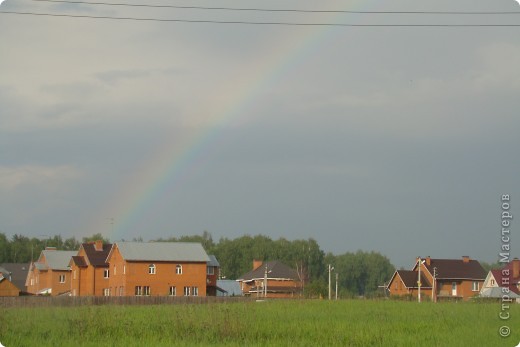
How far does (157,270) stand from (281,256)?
175ft

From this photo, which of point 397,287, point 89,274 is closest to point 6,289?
point 89,274

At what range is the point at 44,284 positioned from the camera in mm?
82250

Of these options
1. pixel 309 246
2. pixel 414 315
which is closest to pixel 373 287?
pixel 309 246

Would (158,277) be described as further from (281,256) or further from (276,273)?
(281,256)

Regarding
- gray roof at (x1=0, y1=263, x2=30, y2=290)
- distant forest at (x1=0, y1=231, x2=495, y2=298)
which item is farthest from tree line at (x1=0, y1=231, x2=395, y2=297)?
gray roof at (x1=0, y1=263, x2=30, y2=290)

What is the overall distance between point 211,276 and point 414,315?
151 ft

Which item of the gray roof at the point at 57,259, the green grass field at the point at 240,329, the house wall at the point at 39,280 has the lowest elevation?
the green grass field at the point at 240,329

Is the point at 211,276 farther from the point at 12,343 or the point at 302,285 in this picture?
the point at 12,343

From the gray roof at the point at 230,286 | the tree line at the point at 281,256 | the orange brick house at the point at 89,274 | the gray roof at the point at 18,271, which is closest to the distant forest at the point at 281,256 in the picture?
the tree line at the point at 281,256

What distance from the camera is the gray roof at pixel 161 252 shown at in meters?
66.1

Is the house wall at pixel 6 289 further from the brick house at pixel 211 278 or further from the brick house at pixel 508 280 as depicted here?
the brick house at pixel 508 280

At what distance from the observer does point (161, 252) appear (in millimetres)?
67500

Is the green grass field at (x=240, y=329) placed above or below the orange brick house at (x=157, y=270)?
below

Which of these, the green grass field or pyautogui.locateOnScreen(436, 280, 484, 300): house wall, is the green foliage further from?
the green grass field
